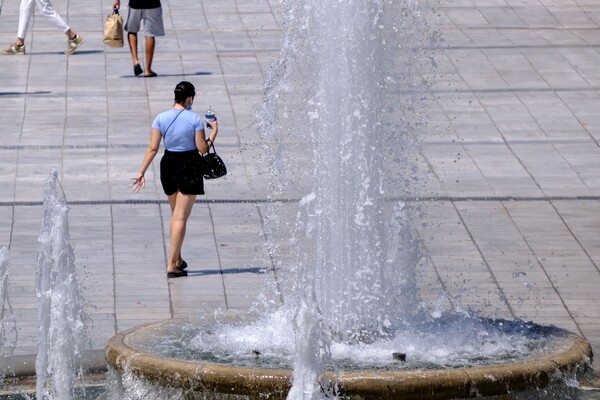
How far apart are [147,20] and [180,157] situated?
671 centimetres

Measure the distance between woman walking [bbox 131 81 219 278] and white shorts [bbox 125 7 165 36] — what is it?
6475 millimetres

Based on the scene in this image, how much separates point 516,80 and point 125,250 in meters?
7.25

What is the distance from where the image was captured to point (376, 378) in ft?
22.0

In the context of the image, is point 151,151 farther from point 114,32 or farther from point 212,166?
point 114,32

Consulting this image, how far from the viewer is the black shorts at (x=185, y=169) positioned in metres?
11.0

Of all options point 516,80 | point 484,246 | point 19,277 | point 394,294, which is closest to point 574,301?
point 484,246

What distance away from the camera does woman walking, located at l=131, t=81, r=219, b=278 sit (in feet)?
35.6

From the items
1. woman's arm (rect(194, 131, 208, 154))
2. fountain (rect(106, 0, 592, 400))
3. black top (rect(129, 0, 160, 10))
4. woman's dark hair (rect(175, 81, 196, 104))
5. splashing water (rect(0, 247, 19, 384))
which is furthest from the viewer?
black top (rect(129, 0, 160, 10))

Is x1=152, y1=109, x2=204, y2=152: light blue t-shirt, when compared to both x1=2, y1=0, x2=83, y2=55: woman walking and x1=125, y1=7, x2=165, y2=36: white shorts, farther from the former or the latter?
x1=2, y1=0, x2=83, y2=55: woman walking

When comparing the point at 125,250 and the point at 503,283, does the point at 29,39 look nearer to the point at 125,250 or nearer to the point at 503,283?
the point at 125,250

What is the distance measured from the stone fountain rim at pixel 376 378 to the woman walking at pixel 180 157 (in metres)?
3.75

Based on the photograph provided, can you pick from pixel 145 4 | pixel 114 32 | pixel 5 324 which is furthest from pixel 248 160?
pixel 5 324

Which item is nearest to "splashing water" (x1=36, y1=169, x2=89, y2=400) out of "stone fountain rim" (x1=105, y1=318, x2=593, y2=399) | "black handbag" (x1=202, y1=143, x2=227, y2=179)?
"stone fountain rim" (x1=105, y1=318, x2=593, y2=399)

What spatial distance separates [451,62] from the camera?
1805cm
